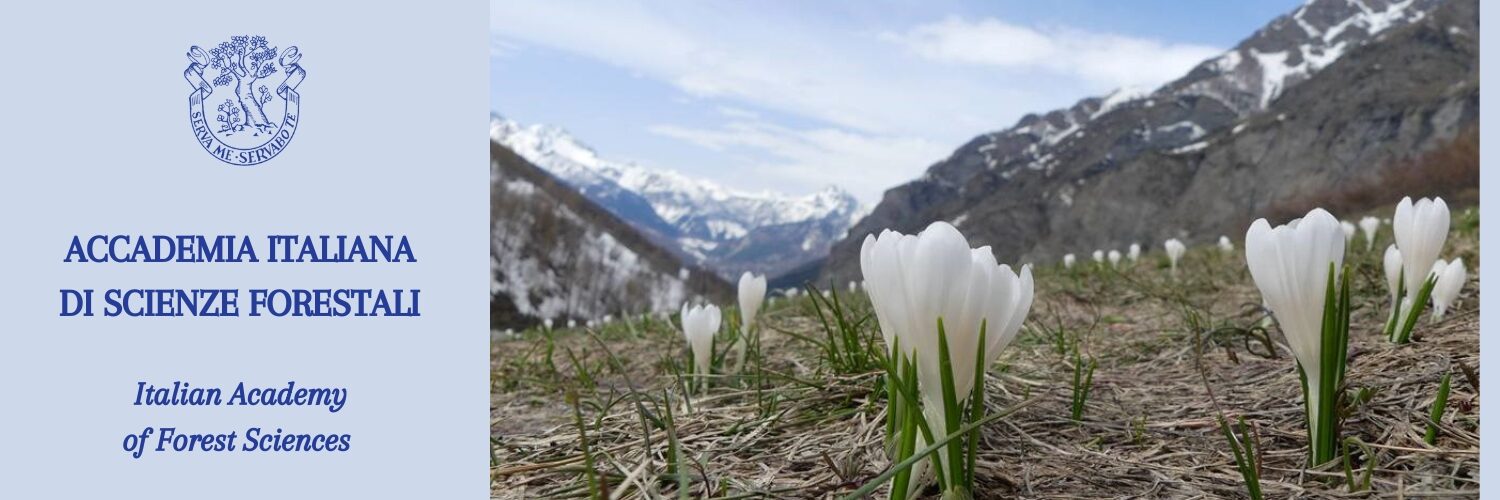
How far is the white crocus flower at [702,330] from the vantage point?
2.33 m

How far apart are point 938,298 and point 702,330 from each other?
4.04 feet

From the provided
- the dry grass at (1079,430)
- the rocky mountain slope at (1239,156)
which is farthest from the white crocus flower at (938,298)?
the rocky mountain slope at (1239,156)

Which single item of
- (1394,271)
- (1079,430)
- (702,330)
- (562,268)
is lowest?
(1079,430)

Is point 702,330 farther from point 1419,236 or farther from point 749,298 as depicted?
point 1419,236

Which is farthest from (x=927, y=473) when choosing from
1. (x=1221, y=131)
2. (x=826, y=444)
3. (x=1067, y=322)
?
(x=1221, y=131)

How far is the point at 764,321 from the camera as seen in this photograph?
4.30m

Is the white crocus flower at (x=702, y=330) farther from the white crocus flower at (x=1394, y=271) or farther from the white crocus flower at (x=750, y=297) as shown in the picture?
the white crocus flower at (x=1394, y=271)

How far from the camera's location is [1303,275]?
4.54ft

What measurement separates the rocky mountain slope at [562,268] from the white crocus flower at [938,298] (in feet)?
160

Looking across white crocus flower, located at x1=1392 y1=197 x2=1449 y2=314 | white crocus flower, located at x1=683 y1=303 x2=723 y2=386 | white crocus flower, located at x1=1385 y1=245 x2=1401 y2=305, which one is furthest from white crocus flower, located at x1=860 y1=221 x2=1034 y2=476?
white crocus flower, located at x1=1385 y1=245 x2=1401 y2=305

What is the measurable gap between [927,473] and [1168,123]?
409 ft

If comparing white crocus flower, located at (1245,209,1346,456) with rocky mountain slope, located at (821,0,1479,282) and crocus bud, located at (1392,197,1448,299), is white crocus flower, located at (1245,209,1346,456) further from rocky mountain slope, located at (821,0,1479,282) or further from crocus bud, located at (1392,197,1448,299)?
rocky mountain slope, located at (821,0,1479,282)

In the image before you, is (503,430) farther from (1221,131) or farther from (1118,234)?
(1221,131)

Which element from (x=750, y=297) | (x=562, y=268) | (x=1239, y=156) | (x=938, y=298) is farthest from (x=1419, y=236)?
(x=1239, y=156)
